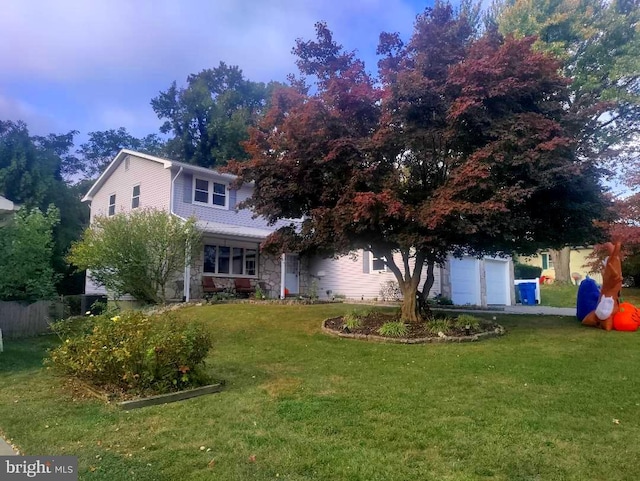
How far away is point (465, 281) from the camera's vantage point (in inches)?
751

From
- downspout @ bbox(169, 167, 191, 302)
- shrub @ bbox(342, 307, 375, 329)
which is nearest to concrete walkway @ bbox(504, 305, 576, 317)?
shrub @ bbox(342, 307, 375, 329)

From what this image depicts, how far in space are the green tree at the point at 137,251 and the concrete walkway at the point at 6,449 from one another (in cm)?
1139

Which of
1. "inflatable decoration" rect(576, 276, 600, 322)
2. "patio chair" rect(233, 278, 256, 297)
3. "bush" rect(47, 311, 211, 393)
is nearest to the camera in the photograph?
"bush" rect(47, 311, 211, 393)

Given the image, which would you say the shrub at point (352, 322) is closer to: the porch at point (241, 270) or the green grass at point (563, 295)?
the porch at point (241, 270)

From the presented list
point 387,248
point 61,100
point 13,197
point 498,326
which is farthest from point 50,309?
point 13,197

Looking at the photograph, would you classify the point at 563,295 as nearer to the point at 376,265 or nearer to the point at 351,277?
the point at 376,265

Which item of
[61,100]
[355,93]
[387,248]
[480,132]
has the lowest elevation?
[387,248]

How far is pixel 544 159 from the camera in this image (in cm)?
877

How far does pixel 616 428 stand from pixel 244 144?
900 centimetres

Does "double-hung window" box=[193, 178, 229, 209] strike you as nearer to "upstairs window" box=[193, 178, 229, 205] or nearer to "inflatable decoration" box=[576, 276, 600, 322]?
"upstairs window" box=[193, 178, 229, 205]

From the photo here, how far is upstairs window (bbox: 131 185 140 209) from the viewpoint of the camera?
69.2ft

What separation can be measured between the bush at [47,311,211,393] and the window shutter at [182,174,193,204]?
1276 cm

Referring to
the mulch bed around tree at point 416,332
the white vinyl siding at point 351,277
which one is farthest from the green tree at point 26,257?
the white vinyl siding at point 351,277

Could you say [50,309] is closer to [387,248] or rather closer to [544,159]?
[387,248]
